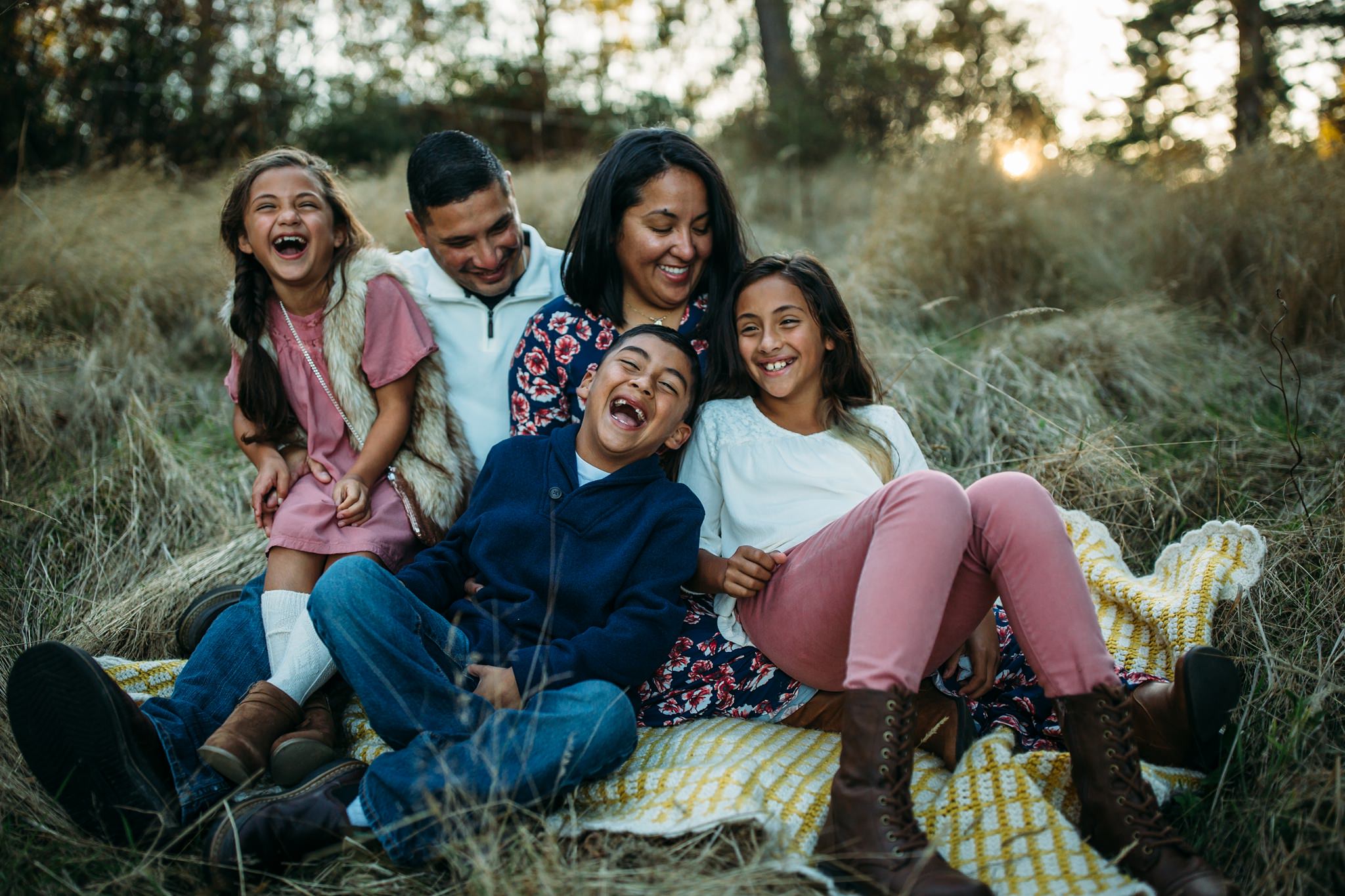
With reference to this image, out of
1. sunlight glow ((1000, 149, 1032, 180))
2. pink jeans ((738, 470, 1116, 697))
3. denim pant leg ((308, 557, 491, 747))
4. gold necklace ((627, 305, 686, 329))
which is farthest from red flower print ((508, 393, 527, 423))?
sunlight glow ((1000, 149, 1032, 180))

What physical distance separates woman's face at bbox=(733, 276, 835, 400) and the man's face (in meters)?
0.82

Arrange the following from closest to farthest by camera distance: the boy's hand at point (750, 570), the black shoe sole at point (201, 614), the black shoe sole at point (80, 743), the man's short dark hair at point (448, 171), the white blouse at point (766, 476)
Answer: the black shoe sole at point (80, 743) < the boy's hand at point (750, 570) < the white blouse at point (766, 476) < the black shoe sole at point (201, 614) < the man's short dark hair at point (448, 171)

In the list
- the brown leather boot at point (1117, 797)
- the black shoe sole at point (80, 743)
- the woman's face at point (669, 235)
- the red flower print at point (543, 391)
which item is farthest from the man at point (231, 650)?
the brown leather boot at point (1117, 797)

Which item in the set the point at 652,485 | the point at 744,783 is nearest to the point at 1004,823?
the point at 744,783

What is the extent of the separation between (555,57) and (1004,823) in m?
10.6

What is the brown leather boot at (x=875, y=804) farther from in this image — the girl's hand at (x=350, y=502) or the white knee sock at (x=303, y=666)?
the girl's hand at (x=350, y=502)

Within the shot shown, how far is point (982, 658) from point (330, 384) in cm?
189

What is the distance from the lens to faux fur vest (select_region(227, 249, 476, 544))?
262 cm

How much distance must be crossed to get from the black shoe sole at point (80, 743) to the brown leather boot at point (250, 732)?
5.4 inches

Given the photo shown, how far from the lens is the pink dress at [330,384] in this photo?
8.17 ft

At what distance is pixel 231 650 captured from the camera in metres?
2.32

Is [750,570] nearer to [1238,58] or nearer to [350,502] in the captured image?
[350,502]

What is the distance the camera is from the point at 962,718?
203 cm

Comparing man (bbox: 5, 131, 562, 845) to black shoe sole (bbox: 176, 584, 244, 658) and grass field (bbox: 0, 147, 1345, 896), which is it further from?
grass field (bbox: 0, 147, 1345, 896)
